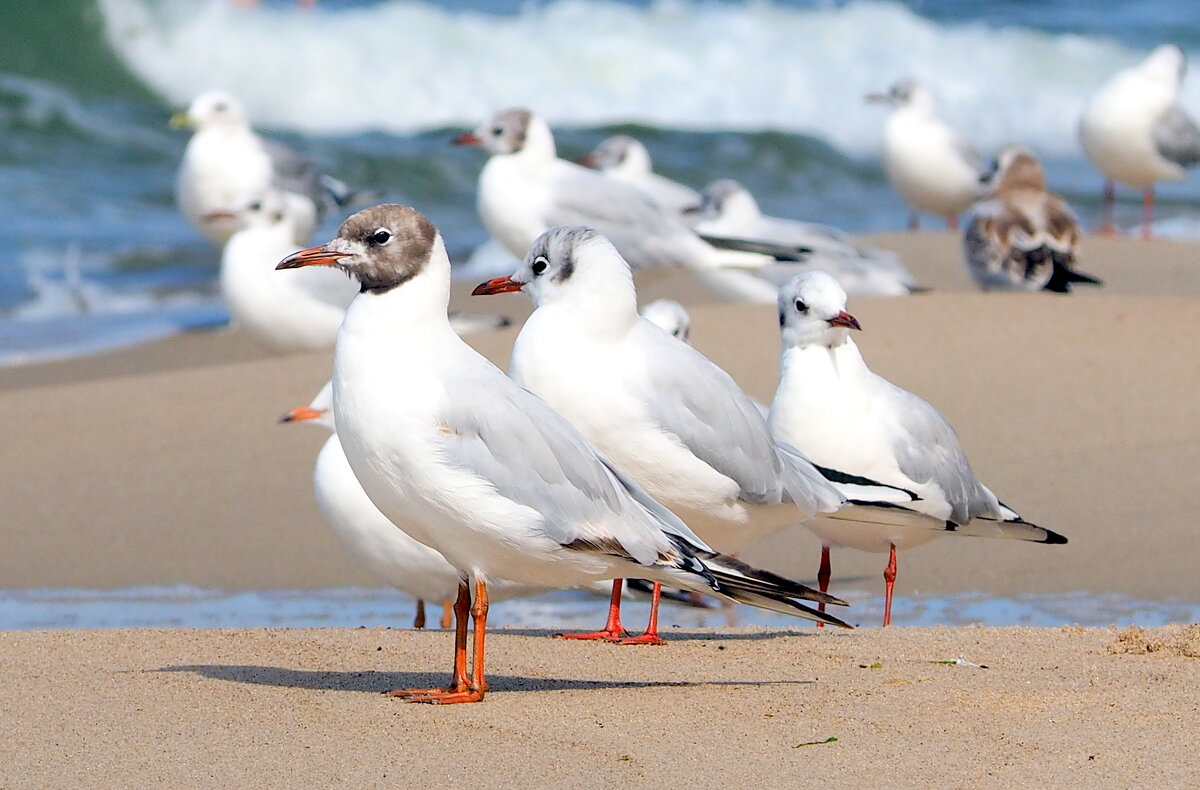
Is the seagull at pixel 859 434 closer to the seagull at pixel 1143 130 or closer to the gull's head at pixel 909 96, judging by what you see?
the seagull at pixel 1143 130

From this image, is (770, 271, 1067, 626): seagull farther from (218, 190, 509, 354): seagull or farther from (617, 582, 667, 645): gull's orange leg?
(218, 190, 509, 354): seagull

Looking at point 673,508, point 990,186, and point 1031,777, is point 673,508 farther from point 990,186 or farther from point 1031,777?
point 990,186

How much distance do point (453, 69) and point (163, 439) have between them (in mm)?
16657

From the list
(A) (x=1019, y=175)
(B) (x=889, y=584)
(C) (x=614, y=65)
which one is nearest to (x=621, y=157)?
(A) (x=1019, y=175)

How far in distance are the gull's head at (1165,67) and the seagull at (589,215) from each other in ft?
19.8

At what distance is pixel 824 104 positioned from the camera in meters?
23.8

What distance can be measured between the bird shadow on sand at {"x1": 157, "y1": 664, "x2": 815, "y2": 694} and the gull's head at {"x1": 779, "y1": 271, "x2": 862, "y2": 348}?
5.73 ft

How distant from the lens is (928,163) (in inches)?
569

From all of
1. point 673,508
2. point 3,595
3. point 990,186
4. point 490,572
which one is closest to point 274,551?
point 3,595

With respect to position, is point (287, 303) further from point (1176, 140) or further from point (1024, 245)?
point (1176, 140)

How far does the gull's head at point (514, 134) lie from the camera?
419 inches

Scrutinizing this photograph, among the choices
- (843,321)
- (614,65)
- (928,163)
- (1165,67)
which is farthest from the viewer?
(614,65)

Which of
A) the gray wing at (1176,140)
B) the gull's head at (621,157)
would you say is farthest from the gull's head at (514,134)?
the gray wing at (1176,140)

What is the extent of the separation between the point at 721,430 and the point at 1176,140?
429 inches
